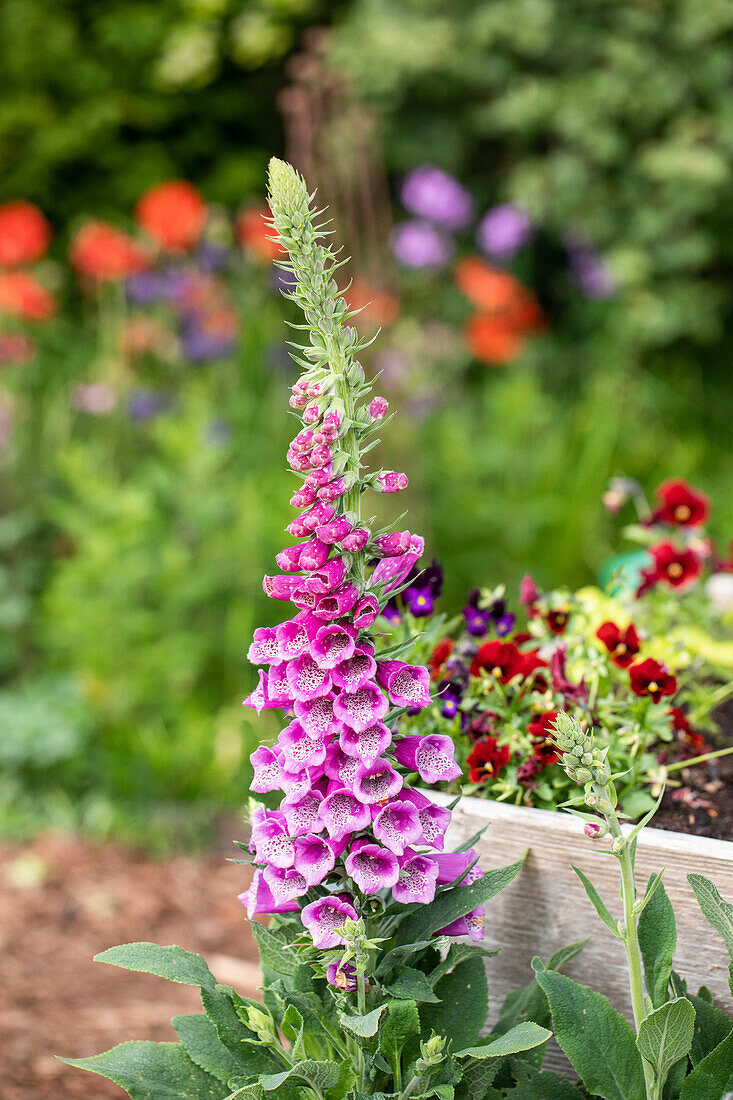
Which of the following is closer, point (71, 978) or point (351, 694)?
point (351, 694)

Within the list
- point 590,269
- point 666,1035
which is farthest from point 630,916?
point 590,269

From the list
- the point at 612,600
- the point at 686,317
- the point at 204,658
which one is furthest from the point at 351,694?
the point at 686,317

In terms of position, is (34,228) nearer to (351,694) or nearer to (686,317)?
(686,317)

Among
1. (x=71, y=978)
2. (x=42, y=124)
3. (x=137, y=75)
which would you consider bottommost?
(x=71, y=978)

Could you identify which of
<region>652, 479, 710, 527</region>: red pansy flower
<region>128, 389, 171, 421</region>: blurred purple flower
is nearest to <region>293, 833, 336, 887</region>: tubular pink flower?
<region>652, 479, 710, 527</region>: red pansy flower

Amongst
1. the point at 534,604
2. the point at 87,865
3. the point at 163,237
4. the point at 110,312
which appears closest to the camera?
the point at 534,604

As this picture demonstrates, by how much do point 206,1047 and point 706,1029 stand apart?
1.74ft

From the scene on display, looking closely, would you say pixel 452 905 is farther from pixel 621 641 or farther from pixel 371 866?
pixel 621 641

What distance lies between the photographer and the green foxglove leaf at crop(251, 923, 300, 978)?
1.06 m

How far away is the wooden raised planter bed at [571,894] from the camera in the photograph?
4.04 ft

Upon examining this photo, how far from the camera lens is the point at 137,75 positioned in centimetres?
450

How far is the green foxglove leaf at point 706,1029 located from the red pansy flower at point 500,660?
0.43 meters

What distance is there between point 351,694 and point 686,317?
3.69 meters

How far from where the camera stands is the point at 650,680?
128 centimetres
